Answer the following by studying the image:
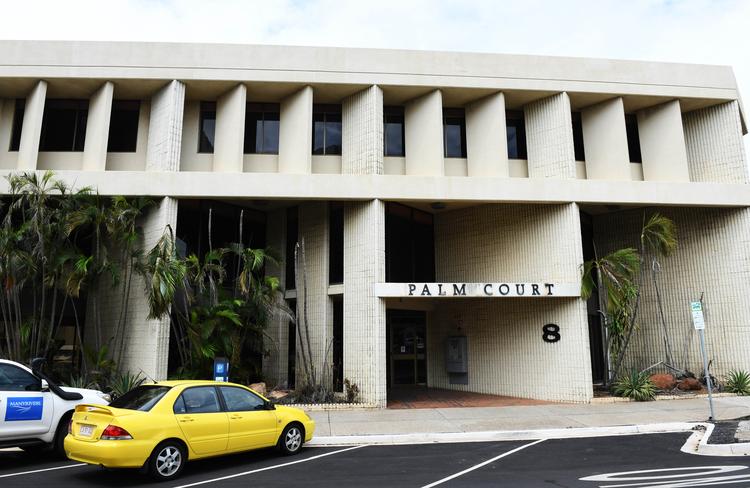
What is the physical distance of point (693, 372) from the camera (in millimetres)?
17422

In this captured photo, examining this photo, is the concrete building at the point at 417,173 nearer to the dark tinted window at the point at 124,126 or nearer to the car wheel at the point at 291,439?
the dark tinted window at the point at 124,126

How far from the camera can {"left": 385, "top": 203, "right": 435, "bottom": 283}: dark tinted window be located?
57.2 feet

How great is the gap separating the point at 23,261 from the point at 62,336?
15.2 ft

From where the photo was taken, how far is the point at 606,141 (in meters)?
17.4

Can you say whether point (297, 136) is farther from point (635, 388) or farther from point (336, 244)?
point (635, 388)

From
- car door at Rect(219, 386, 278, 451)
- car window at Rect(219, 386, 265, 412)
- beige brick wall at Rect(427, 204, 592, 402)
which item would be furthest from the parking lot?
beige brick wall at Rect(427, 204, 592, 402)

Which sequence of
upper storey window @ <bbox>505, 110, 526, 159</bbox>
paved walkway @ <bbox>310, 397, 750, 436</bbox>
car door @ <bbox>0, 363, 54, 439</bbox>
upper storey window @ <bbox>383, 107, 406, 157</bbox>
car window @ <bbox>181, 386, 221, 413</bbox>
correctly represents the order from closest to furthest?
car window @ <bbox>181, 386, 221, 413</bbox>
car door @ <bbox>0, 363, 54, 439</bbox>
paved walkway @ <bbox>310, 397, 750, 436</bbox>
upper storey window @ <bbox>383, 107, 406, 157</bbox>
upper storey window @ <bbox>505, 110, 526, 159</bbox>

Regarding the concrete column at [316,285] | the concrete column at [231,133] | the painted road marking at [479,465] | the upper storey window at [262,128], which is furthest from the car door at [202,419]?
the upper storey window at [262,128]

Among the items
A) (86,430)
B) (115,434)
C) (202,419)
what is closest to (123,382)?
(86,430)

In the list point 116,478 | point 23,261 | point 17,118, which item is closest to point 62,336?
point 23,261

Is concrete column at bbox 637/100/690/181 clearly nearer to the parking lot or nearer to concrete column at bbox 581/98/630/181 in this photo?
concrete column at bbox 581/98/630/181

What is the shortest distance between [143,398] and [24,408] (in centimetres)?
215

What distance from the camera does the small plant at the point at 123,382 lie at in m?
13.9

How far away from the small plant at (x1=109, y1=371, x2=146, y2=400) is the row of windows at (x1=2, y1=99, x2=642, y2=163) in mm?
6976
